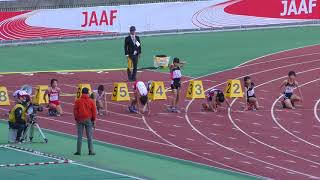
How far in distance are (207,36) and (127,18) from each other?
367 centimetres

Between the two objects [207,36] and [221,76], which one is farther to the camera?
[207,36]

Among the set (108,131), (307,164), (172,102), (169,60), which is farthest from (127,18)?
(307,164)

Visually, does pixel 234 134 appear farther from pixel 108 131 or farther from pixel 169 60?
pixel 169 60

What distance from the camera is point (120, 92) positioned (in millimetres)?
34250

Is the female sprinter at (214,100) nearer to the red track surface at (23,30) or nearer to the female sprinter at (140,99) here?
the female sprinter at (140,99)

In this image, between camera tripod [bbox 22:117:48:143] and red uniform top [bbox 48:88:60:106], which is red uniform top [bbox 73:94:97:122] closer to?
camera tripod [bbox 22:117:48:143]

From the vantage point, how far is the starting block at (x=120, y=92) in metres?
34.2

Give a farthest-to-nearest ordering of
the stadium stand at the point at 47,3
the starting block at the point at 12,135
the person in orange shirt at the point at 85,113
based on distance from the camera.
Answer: the stadium stand at the point at 47,3 → the starting block at the point at 12,135 → the person in orange shirt at the point at 85,113

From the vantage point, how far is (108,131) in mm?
29594

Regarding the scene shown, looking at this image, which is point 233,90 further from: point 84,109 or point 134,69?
point 84,109

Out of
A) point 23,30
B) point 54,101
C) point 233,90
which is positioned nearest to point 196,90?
point 233,90

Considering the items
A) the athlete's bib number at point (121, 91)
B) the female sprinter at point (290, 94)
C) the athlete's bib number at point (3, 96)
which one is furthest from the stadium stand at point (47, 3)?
the female sprinter at point (290, 94)

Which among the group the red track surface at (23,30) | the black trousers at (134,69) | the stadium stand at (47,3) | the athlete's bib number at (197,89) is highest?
the stadium stand at (47,3)

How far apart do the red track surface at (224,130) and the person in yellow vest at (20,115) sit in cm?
241
